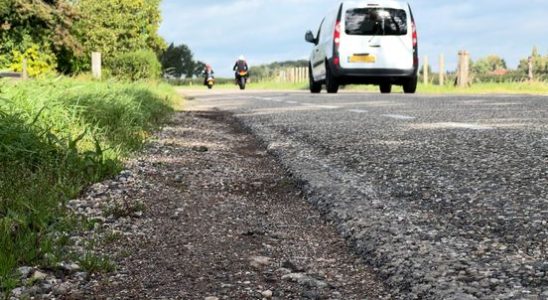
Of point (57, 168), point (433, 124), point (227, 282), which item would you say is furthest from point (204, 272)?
point (433, 124)

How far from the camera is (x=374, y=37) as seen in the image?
1285cm

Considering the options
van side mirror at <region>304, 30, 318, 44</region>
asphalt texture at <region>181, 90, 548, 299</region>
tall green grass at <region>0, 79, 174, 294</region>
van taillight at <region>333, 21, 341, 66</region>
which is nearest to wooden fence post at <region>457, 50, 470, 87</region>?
van side mirror at <region>304, 30, 318, 44</region>

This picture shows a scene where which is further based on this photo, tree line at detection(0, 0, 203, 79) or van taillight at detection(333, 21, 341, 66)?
tree line at detection(0, 0, 203, 79)

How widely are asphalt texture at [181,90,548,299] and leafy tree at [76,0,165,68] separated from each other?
3109 cm

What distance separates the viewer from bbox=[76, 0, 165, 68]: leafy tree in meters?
35.5

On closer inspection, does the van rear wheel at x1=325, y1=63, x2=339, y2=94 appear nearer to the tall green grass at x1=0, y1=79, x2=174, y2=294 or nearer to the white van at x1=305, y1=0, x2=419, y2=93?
the white van at x1=305, y1=0, x2=419, y2=93

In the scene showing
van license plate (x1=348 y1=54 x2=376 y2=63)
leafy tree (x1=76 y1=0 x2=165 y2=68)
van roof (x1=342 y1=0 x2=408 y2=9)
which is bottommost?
van license plate (x1=348 y1=54 x2=376 y2=63)

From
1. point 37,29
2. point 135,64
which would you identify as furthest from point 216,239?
point 37,29

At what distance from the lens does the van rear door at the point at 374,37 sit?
1287cm

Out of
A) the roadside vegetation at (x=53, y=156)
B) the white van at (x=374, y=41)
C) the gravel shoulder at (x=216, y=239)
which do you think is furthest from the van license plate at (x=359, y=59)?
the gravel shoulder at (x=216, y=239)

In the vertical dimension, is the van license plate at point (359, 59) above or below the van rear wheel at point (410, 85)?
above

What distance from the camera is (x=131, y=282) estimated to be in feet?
6.36

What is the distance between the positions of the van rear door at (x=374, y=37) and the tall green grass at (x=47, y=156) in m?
6.94

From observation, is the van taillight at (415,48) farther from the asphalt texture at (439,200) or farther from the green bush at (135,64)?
the green bush at (135,64)
